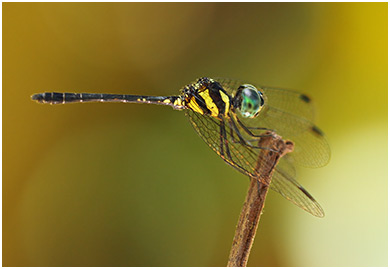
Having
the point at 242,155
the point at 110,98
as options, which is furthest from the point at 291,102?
the point at 110,98

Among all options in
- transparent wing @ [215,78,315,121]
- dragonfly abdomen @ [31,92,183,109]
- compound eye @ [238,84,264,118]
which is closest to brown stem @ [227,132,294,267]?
compound eye @ [238,84,264,118]

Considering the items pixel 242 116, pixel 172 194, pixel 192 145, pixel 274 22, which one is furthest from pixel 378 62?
pixel 172 194

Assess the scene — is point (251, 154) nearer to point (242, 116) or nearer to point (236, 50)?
point (242, 116)

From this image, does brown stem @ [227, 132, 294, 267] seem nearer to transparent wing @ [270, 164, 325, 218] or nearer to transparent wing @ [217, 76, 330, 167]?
transparent wing @ [270, 164, 325, 218]

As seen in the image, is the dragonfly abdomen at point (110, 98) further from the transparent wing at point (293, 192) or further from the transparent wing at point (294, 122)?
the transparent wing at point (293, 192)

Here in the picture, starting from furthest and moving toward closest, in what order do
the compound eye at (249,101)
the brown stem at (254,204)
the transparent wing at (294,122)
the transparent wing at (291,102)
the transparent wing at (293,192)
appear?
1. the transparent wing at (291,102)
2. the transparent wing at (294,122)
3. the compound eye at (249,101)
4. the transparent wing at (293,192)
5. the brown stem at (254,204)

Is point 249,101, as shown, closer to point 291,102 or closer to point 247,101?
point 247,101

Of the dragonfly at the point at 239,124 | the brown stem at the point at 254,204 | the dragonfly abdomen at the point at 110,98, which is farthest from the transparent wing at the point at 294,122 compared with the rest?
the brown stem at the point at 254,204
